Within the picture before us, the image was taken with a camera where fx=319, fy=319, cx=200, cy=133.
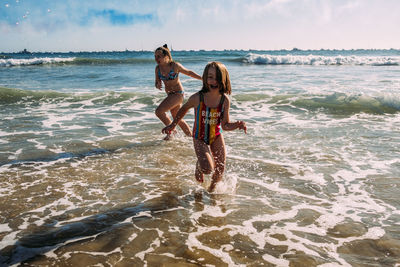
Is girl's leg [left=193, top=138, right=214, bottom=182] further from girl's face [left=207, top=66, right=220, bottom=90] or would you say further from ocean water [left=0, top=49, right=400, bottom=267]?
girl's face [left=207, top=66, right=220, bottom=90]

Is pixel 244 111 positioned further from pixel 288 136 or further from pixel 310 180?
pixel 310 180

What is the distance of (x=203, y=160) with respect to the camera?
14.0ft

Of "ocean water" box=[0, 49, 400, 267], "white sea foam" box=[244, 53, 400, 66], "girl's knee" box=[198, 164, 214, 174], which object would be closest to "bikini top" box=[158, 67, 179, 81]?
"ocean water" box=[0, 49, 400, 267]

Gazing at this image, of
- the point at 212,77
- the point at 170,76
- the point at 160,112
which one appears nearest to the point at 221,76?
the point at 212,77

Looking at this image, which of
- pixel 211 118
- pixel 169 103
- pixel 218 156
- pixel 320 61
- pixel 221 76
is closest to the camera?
pixel 221 76

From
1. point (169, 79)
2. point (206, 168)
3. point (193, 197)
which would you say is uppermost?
point (169, 79)

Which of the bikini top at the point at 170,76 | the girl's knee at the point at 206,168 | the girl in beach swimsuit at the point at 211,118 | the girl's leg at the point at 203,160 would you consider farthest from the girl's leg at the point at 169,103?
the girl's knee at the point at 206,168

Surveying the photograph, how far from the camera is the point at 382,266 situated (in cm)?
289

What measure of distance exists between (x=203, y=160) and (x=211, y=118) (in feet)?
1.92

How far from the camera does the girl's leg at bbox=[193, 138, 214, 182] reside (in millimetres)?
4250

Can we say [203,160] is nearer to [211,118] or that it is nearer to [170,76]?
[211,118]

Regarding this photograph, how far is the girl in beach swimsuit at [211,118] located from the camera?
4.19 metres

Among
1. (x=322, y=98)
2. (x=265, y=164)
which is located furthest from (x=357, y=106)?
(x=265, y=164)

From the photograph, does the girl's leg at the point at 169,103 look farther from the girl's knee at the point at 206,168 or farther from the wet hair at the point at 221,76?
the girl's knee at the point at 206,168
